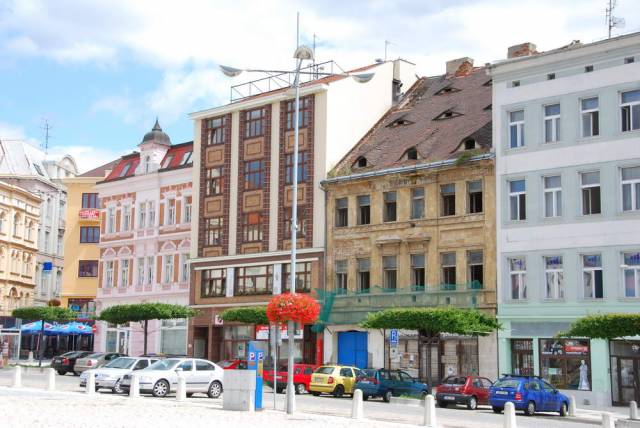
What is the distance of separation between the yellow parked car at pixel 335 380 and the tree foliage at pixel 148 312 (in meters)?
Result: 14.3

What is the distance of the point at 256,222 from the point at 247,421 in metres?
30.0

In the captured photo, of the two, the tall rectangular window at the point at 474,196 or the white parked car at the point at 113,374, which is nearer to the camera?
the white parked car at the point at 113,374

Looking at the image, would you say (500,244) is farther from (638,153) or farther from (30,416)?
(30,416)

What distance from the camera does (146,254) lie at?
194ft

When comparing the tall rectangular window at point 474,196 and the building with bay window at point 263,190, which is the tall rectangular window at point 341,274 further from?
the tall rectangular window at point 474,196

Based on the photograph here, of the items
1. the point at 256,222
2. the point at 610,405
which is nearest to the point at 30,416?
the point at 610,405

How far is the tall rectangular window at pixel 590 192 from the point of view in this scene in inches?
1553

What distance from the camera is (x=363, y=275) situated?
1864 inches

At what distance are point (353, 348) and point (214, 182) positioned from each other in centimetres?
1374

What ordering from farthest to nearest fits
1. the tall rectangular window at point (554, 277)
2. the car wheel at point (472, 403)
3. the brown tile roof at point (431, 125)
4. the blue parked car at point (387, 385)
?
1. the brown tile roof at point (431, 125)
2. the tall rectangular window at point (554, 277)
3. the blue parked car at point (387, 385)
4. the car wheel at point (472, 403)

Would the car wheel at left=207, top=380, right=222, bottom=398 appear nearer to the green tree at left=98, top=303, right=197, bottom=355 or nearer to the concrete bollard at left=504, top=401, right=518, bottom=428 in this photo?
the concrete bollard at left=504, top=401, right=518, bottom=428

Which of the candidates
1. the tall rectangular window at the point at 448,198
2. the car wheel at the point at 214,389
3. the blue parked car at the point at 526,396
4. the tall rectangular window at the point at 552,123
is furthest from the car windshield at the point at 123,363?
the tall rectangular window at the point at 552,123

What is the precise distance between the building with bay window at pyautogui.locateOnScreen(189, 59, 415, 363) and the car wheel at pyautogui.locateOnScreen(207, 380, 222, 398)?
46.9 ft

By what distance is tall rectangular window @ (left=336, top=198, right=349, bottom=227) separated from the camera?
48594mm
